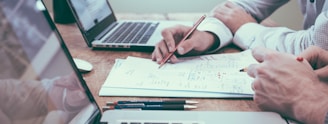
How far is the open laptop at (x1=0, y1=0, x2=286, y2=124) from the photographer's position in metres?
0.48

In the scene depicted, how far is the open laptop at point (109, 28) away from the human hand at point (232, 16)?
0.62ft

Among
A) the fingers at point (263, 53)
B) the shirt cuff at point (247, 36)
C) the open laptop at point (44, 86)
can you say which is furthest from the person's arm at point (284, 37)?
the open laptop at point (44, 86)

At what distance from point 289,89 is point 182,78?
0.22 meters

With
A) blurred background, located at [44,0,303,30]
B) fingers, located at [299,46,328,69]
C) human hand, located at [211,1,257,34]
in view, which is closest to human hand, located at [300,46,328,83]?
fingers, located at [299,46,328,69]

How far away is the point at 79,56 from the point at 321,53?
596 mm

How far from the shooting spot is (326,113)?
0.66 metres

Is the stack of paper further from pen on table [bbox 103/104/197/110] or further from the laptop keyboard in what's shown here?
the laptop keyboard

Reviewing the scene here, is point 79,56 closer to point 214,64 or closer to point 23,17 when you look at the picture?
point 214,64

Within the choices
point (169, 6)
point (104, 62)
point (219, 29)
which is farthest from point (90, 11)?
point (169, 6)

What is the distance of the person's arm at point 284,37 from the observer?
948 millimetres

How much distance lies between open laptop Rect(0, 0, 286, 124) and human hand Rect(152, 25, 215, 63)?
0.31 meters

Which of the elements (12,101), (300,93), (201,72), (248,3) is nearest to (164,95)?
(201,72)

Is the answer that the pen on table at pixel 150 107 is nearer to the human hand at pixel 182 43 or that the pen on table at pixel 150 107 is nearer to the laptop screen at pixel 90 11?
the human hand at pixel 182 43

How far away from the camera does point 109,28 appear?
1284 millimetres
